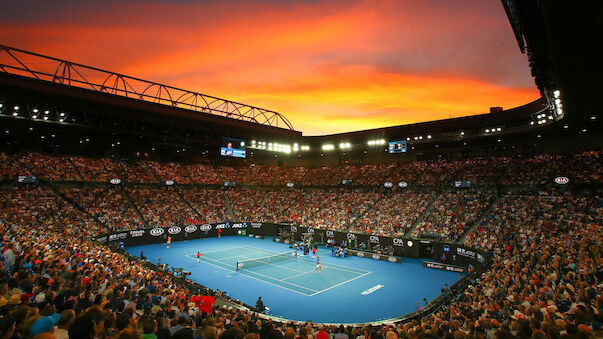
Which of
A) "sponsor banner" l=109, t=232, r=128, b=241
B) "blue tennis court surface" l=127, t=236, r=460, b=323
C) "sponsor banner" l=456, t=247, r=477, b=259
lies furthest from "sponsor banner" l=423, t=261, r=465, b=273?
"sponsor banner" l=109, t=232, r=128, b=241

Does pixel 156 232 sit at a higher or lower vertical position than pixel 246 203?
lower

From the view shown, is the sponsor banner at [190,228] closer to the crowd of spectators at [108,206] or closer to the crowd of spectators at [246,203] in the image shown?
the crowd of spectators at [108,206]

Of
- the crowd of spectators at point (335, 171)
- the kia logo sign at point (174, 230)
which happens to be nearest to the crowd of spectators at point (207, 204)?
the crowd of spectators at point (335, 171)

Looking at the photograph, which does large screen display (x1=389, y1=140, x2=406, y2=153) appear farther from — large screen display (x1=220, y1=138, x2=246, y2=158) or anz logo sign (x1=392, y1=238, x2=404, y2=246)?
large screen display (x1=220, y1=138, x2=246, y2=158)

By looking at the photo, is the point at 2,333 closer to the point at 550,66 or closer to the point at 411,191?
the point at 550,66

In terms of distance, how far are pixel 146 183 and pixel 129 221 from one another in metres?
10.4

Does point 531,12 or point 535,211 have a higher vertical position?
point 531,12

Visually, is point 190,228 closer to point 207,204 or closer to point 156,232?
point 156,232

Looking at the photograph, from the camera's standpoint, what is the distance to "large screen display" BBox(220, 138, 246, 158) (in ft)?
150

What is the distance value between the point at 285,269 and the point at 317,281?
516 cm

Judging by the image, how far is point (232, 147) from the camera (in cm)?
4631

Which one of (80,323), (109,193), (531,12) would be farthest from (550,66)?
(109,193)

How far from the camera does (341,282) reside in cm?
2645

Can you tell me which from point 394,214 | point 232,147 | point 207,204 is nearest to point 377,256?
point 394,214
